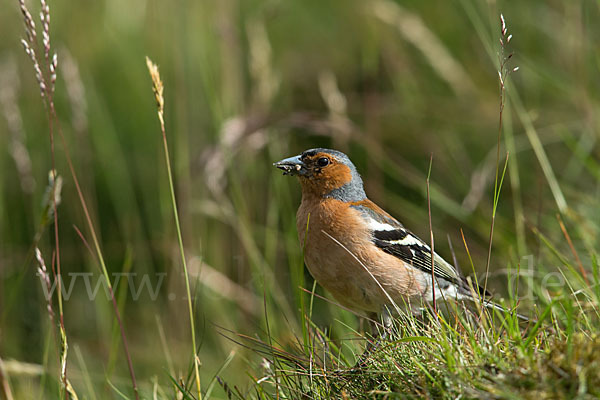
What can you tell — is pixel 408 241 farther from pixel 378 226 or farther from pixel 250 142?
pixel 250 142

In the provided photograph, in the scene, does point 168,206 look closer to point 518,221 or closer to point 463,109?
point 518,221

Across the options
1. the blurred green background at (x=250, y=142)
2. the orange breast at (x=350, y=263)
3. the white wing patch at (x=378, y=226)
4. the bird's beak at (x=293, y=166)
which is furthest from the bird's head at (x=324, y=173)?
the blurred green background at (x=250, y=142)

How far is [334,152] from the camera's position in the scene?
400cm

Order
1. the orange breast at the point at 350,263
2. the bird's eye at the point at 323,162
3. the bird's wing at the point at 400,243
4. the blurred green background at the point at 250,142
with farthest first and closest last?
1. the blurred green background at the point at 250,142
2. the bird's eye at the point at 323,162
3. the bird's wing at the point at 400,243
4. the orange breast at the point at 350,263

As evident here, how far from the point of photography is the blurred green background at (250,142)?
14.7ft

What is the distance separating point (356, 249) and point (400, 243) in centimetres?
39

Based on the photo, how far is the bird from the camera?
3.55m

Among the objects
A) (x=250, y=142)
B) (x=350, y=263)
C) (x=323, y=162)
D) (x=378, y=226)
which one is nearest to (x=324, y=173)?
(x=323, y=162)

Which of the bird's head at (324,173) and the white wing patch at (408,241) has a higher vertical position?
the bird's head at (324,173)

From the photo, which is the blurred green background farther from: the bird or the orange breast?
the orange breast

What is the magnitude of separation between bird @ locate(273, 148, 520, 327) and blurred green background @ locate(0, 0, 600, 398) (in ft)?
1.39

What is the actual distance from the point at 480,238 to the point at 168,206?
8.27 ft

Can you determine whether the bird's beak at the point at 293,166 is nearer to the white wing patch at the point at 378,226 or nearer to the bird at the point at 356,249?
the bird at the point at 356,249

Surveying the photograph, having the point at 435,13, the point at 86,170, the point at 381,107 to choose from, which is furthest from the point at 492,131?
the point at 86,170
